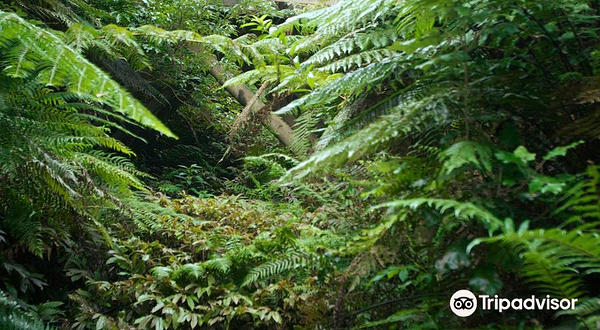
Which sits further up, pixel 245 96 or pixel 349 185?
pixel 349 185

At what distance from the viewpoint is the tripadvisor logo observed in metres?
1.09

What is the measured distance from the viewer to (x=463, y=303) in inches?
46.9

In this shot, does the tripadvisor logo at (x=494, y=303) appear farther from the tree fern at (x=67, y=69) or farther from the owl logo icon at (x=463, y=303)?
the tree fern at (x=67, y=69)

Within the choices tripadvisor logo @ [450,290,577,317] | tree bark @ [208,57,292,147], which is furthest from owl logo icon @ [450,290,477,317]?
tree bark @ [208,57,292,147]

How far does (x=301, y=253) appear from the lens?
1.86 metres

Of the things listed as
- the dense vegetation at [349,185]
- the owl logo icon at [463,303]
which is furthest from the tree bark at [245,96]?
the owl logo icon at [463,303]

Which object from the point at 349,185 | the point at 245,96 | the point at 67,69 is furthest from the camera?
the point at 245,96

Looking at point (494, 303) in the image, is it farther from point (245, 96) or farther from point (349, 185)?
point (245, 96)

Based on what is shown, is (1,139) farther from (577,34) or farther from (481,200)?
(577,34)

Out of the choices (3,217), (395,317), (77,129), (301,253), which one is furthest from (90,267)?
(395,317)

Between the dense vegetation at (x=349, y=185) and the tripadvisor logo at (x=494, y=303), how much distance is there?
2 centimetres

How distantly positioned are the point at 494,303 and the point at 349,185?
2.23 feet

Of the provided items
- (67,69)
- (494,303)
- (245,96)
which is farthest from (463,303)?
(245,96)

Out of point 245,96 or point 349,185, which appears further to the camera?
point 245,96
